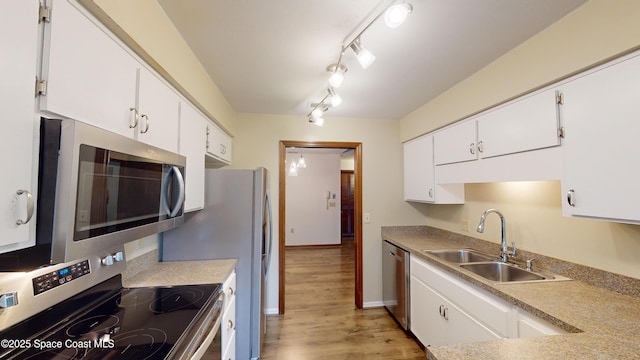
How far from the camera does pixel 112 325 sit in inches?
39.7

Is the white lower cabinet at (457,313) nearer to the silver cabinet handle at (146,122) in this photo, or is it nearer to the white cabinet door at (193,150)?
the white cabinet door at (193,150)

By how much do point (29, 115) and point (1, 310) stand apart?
683 millimetres

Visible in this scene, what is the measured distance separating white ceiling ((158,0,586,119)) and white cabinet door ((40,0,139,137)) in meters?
0.49

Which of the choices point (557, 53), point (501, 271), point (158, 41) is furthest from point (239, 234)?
point (557, 53)

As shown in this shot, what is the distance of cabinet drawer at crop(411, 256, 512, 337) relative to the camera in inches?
53.8

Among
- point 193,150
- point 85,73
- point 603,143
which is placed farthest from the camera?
point 193,150

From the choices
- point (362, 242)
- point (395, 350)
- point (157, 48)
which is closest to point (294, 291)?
point (362, 242)

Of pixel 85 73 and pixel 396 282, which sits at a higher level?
pixel 85 73

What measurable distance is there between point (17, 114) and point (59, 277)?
74cm

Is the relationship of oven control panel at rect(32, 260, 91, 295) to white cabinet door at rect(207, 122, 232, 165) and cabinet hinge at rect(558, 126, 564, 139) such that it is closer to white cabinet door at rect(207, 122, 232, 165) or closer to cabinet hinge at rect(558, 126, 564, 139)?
white cabinet door at rect(207, 122, 232, 165)

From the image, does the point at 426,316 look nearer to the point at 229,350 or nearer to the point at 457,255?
the point at 457,255

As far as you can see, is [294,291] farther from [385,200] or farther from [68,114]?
[68,114]

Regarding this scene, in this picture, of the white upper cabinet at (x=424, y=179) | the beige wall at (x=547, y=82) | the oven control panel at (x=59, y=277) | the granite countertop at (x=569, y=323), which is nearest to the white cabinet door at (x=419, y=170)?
the white upper cabinet at (x=424, y=179)

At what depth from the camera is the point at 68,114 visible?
30.6 inches
